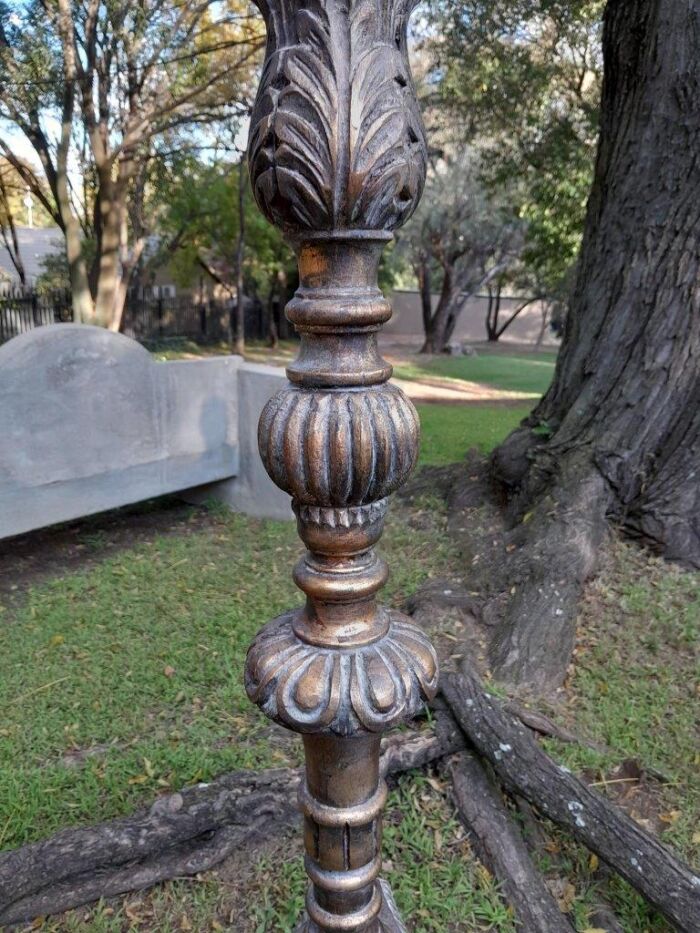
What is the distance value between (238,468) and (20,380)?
1861mm

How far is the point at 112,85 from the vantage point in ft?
36.9

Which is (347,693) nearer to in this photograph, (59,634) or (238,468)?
(59,634)

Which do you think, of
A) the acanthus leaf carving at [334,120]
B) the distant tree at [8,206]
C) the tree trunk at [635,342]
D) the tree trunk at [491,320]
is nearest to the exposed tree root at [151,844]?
the tree trunk at [635,342]

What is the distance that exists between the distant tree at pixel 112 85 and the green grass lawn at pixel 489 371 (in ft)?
20.3

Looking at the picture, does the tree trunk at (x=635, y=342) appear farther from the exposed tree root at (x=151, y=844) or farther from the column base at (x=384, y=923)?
the column base at (x=384, y=923)

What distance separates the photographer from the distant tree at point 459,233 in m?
17.3

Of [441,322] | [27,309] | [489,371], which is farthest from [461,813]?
[441,322]

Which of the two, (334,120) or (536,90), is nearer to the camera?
(334,120)

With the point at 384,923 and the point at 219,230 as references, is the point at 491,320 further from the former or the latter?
the point at 384,923

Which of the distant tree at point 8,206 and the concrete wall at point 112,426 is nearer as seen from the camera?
the concrete wall at point 112,426

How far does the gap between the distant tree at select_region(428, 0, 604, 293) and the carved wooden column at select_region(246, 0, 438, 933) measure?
714cm

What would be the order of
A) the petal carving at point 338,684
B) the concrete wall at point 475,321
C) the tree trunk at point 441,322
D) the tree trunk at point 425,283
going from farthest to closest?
the concrete wall at point 475,321 → the tree trunk at point 425,283 → the tree trunk at point 441,322 → the petal carving at point 338,684

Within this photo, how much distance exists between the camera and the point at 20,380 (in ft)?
13.3

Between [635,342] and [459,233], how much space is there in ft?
48.7
